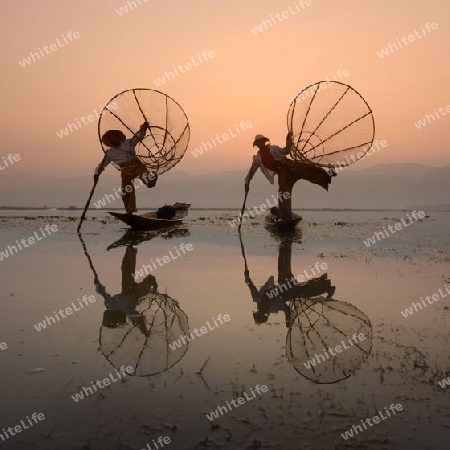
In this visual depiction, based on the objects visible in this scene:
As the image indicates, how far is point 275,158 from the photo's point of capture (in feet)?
66.8

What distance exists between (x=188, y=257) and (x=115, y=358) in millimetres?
8218

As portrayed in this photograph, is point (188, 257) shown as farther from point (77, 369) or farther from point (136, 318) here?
point (77, 369)

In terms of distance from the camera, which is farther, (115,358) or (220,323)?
(220,323)

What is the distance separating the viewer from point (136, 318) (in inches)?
255

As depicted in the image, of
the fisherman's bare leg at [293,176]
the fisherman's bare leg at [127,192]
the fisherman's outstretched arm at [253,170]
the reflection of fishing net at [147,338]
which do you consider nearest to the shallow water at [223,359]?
the reflection of fishing net at [147,338]

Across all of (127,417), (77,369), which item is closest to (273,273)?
(77,369)

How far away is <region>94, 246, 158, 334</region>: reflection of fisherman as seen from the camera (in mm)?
6349

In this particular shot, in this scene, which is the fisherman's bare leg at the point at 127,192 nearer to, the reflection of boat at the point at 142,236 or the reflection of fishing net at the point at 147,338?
the reflection of boat at the point at 142,236

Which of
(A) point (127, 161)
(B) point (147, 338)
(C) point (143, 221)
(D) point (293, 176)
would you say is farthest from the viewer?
(D) point (293, 176)

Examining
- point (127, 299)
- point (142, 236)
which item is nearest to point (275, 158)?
point (142, 236)

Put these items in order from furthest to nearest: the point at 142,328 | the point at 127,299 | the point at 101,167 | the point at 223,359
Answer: the point at 101,167
the point at 127,299
the point at 142,328
the point at 223,359

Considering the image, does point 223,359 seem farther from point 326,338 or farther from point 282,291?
point 282,291

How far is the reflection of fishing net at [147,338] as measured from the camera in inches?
187

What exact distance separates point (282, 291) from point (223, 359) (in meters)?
3.76
